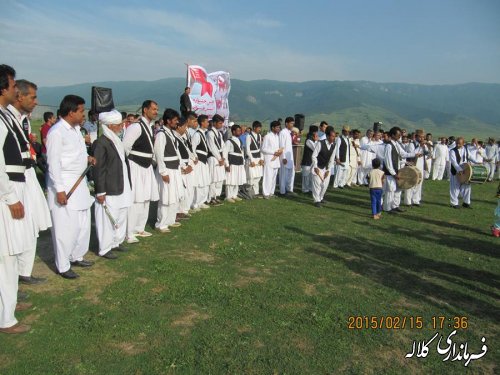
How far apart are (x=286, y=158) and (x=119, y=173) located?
710 centimetres

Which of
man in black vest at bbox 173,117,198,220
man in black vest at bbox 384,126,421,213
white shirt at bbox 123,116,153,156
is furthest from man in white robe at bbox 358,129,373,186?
white shirt at bbox 123,116,153,156

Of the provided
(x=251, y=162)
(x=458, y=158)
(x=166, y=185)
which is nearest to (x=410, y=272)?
(x=166, y=185)

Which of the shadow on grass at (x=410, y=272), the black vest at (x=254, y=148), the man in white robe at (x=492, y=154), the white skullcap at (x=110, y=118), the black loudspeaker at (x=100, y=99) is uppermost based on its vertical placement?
the black loudspeaker at (x=100, y=99)

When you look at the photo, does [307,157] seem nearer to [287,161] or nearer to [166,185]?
[287,161]

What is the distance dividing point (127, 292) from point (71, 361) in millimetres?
1349

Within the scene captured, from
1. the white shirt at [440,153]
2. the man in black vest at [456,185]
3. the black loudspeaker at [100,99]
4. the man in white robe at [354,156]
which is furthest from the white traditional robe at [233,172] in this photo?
the white shirt at [440,153]

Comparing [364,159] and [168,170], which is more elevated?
[168,170]

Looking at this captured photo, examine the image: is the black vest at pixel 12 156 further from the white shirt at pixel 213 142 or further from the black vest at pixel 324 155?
the black vest at pixel 324 155

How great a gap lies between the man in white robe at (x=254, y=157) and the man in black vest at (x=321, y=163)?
1666 mm

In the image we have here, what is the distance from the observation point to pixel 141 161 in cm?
649

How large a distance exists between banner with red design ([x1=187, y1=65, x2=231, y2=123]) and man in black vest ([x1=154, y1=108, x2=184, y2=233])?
3.90 m

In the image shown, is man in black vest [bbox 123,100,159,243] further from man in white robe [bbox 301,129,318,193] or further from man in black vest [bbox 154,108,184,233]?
man in white robe [bbox 301,129,318,193]

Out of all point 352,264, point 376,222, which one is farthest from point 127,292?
point 376,222

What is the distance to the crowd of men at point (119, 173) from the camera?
3.77 m
